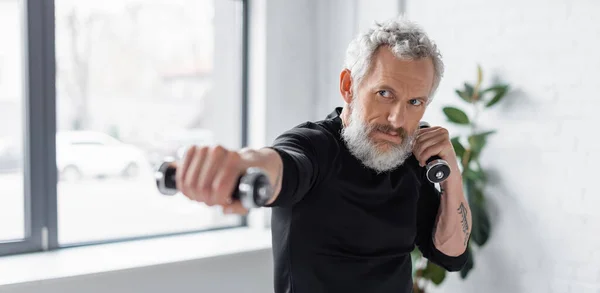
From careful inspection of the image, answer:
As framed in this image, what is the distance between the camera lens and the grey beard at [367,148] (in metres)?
1.39

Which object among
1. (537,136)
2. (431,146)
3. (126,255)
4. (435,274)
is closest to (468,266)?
(435,274)

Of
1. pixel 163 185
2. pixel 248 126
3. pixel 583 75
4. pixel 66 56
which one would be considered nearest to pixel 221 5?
pixel 248 126

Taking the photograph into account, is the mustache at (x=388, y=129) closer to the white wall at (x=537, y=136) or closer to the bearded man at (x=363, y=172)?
the bearded man at (x=363, y=172)

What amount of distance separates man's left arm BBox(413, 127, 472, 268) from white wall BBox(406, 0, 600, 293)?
0.86 m

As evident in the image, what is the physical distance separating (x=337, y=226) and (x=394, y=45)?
451 millimetres

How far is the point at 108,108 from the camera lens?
8.97 ft

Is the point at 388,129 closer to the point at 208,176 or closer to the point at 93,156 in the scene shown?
the point at 208,176

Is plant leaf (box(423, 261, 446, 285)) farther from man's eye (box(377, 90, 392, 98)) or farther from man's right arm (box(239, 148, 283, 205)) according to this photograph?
man's right arm (box(239, 148, 283, 205))

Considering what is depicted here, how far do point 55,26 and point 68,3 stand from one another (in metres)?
0.17

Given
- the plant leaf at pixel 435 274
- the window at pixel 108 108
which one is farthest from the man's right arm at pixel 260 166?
the window at pixel 108 108

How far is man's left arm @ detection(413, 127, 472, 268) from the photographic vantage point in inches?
59.4

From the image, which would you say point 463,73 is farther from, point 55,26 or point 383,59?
point 55,26

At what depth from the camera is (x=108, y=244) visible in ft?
8.84

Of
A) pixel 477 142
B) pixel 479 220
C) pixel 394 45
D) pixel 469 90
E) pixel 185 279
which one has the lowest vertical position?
pixel 185 279
